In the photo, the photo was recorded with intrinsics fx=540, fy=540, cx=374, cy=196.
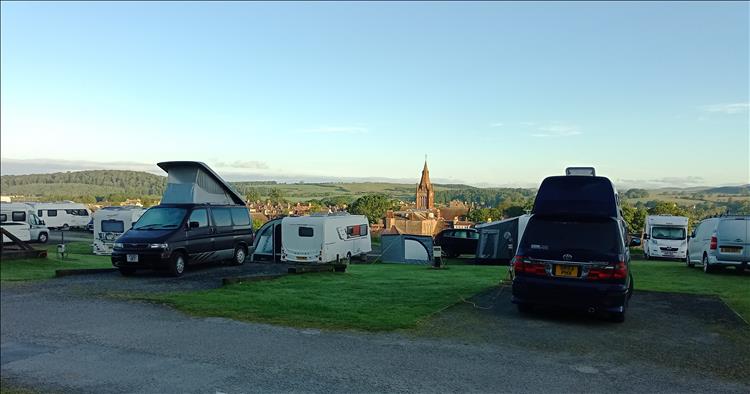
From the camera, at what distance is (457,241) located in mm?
32469

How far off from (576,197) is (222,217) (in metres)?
11.3

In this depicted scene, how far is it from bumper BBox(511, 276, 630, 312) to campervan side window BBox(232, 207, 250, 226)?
1108 cm

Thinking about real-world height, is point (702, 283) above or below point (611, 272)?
below

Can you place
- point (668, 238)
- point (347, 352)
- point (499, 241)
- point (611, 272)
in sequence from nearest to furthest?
point (347, 352) → point (611, 272) → point (499, 241) → point (668, 238)

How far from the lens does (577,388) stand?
19.1 feet

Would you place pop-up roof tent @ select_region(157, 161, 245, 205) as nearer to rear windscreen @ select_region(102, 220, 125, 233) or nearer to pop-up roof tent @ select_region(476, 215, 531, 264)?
rear windscreen @ select_region(102, 220, 125, 233)

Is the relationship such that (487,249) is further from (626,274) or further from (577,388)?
(577,388)

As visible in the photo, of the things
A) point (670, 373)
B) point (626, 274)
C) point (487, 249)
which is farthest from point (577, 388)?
point (487, 249)

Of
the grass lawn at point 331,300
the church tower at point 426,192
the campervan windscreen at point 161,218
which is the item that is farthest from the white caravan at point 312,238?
the church tower at point 426,192

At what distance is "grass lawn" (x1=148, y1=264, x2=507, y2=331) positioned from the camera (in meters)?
8.95

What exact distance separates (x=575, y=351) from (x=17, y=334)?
647 centimetres

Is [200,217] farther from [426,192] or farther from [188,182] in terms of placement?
[426,192]

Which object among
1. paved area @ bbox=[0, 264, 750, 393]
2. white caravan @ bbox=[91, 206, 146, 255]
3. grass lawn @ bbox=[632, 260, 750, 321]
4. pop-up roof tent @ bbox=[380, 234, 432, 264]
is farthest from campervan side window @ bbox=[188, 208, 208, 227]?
pop-up roof tent @ bbox=[380, 234, 432, 264]

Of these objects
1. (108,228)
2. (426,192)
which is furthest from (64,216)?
(426,192)
